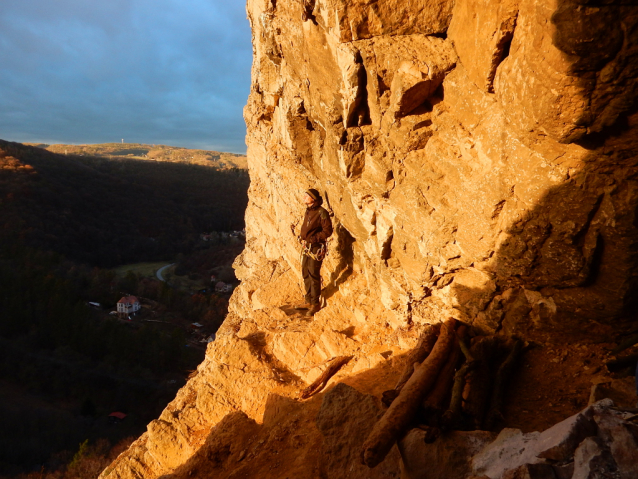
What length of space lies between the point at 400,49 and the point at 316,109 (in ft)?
6.35

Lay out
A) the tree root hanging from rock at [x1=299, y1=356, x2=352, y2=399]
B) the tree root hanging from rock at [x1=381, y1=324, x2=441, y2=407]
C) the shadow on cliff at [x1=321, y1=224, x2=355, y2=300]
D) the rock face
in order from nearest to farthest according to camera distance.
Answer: the rock face → the tree root hanging from rock at [x1=381, y1=324, x2=441, y2=407] → the tree root hanging from rock at [x1=299, y1=356, x2=352, y2=399] → the shadow on cliff at [x1=321, y1=224, x2=355, y2=300]

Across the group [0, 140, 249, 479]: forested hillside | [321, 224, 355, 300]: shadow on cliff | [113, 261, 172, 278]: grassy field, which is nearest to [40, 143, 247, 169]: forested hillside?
[0, 140, 249, 479]: forested hillside

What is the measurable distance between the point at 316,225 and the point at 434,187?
9.24 feet

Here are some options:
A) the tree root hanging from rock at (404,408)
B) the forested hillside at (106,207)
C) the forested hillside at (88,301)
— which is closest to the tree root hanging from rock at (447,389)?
the tree root hanging from rock at (404,408)

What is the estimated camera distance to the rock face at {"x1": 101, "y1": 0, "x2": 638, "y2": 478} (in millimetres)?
3064

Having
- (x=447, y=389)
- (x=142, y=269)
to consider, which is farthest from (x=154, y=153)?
(x=447, y=389)

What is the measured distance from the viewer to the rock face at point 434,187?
3064 millimetres

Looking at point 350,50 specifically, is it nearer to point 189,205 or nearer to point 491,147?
point 491,147

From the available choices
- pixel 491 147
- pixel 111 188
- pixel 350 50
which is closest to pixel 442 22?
pixel 350 50

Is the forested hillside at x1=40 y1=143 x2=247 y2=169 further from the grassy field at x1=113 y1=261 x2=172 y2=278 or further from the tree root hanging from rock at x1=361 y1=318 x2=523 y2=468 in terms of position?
the tree root hanging from rock at x1=361 y1=318 x2=523 y2=468

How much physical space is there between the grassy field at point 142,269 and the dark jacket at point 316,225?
4060cm

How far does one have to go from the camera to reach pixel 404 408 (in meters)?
3.51

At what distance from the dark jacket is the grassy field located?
40601 mm

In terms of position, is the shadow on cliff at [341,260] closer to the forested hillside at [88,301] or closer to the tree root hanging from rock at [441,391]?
the tree root hanging from rock at [441,391]
